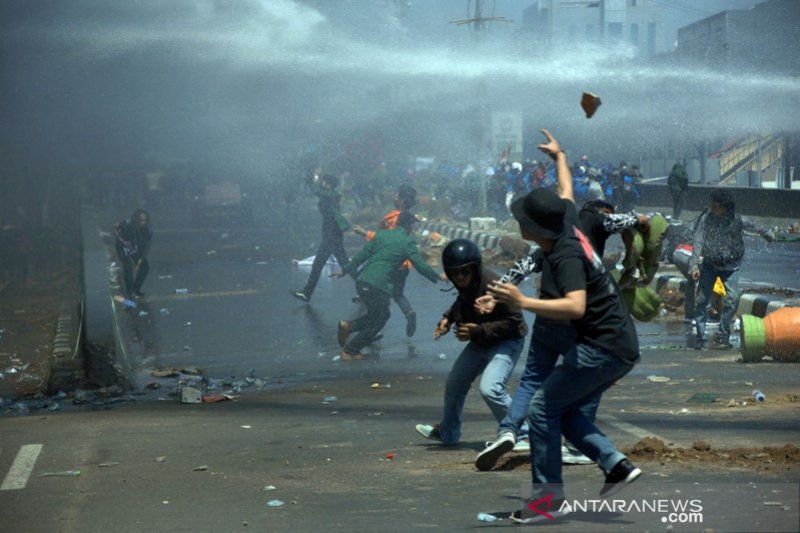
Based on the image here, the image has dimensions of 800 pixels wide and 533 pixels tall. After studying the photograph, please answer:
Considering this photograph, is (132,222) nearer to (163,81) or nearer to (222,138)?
(163,81)

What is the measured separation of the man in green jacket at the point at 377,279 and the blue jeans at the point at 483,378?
16.9 feet

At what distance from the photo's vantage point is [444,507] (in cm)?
614

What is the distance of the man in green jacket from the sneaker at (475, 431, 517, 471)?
6.10m

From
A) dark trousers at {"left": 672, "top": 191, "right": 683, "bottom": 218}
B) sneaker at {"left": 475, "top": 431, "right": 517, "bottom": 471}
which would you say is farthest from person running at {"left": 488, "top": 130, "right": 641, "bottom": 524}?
dark trousers at {"left": 672, "top": 191, "right": 683, "bottom": 218}

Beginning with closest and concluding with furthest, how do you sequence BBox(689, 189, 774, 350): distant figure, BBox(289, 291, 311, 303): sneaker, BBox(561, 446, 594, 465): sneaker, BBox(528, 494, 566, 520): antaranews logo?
BBox(528, 494, 566, 520): antaranews logo
BBox(561, 446, 594, 465): sneaker
BBox(689, 189, 774, 350): distant figure
BBox(289, 291, 311, 303): sneaker

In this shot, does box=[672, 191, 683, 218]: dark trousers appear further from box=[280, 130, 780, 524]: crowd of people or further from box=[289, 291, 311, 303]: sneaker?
box=[280, 130, 780, 524]: crowd of people

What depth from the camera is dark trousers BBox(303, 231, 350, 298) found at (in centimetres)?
1842

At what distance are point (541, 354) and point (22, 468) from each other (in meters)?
3.35

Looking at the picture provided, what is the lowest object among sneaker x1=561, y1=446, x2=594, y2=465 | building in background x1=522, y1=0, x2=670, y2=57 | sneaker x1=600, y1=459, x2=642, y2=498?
sneaker x1=561, y1=446, x2=594, y2=465

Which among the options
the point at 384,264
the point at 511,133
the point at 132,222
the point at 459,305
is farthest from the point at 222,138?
the point at 459,305

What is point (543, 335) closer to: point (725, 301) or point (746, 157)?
point (725, 301)

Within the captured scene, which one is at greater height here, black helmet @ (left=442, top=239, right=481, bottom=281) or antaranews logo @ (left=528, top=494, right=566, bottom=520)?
black helmet @ (left=442, top=239, right=481, bottom=281)

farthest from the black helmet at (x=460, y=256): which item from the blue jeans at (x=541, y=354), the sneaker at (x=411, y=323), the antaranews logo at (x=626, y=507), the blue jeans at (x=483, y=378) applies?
the sneaker at (x=411, y=323)

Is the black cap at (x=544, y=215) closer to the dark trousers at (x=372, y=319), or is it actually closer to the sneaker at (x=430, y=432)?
the sneaker at (x=430, y=432)
